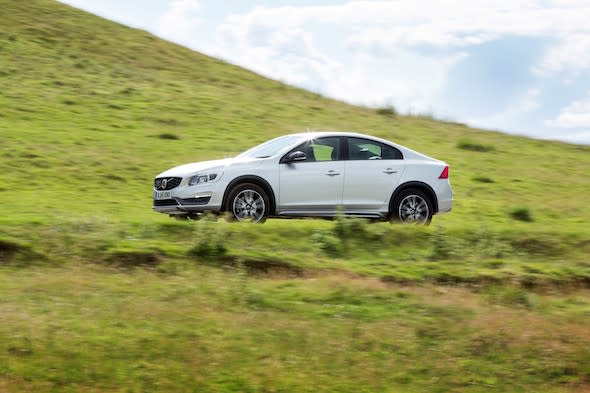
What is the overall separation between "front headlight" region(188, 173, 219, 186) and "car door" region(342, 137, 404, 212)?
2164mm

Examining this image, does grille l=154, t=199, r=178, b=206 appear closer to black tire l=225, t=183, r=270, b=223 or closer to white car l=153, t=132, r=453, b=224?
white car l=153, t=132, r=453, b=224

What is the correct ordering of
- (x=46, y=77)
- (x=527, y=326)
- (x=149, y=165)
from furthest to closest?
(x=46, y=77) < (x=149, y=165) < (x=527, y=326)

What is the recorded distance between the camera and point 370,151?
14.5m

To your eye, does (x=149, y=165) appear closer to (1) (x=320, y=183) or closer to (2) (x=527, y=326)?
(1) (x=320, y=183)

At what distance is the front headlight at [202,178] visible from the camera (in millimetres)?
13359

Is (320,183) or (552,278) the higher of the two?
(320,183)

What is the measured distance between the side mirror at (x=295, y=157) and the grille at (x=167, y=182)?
1718mm

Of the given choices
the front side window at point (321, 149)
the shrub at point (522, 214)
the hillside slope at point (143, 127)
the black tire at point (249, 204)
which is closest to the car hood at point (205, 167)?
the black tire at point (249, 204)

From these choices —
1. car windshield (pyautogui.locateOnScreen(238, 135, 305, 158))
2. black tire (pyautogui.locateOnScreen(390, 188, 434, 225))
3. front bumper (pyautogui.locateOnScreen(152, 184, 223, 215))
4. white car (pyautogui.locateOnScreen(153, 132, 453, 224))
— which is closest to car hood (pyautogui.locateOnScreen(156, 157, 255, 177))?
white car (pyautogui.locateOnScreen(153, 132, 453, 224))

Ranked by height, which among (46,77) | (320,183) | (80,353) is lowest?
(80,353)

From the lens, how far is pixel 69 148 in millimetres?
21859

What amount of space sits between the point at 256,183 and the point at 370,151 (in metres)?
2.08

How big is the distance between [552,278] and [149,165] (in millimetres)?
11250

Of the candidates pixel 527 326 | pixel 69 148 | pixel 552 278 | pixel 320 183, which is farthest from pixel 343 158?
pixel 69 148
